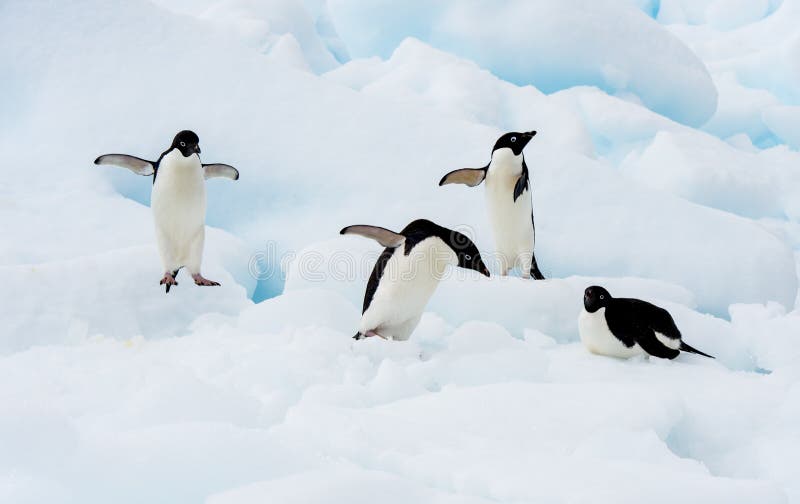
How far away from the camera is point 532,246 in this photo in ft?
8.52

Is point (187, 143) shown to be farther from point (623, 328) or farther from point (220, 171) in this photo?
point (623, 328)

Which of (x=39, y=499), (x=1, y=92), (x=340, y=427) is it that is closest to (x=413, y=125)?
(x=1, y=92)

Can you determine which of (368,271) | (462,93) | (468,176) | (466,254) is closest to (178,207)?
(368,271)

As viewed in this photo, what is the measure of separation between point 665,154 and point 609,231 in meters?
2.62

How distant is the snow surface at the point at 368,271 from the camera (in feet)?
3.00

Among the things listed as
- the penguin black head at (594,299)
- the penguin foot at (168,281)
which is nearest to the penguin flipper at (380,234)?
the penguin black head at (594,299)

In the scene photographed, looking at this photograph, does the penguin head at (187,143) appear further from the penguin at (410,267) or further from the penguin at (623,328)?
the penguin at (623,328)

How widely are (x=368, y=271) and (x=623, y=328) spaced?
104 centimetres

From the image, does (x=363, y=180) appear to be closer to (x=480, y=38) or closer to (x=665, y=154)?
(x=665, y=154)

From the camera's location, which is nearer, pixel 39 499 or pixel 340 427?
pixel 39 499

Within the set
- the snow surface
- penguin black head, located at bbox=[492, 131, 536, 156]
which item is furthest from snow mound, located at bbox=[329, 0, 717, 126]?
penguin black head, located at bbox=[492, 131, 536, 156]

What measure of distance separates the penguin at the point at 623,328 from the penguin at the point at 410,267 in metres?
0.33

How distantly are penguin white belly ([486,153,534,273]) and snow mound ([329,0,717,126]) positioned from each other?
4.25 meters

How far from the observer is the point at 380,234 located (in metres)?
1.70
